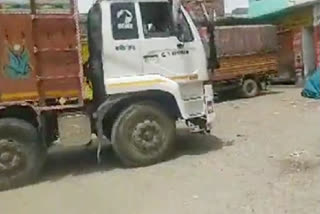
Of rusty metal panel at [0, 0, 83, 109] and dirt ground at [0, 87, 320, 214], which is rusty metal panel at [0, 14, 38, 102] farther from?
dirt ground at [0, 87, 320, 214]

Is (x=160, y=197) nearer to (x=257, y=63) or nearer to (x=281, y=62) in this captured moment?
(x=257, y=63)

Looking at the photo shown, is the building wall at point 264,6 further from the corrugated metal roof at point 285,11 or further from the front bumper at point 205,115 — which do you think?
the front bumper at point 205,115

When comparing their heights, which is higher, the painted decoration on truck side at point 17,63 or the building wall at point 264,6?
the building wall at point 264,6

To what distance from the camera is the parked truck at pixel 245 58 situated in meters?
18.0

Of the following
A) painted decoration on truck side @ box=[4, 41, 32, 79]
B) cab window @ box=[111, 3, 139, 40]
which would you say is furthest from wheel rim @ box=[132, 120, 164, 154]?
painted decoration on truck side @ box=[4, 41, 32, 79]

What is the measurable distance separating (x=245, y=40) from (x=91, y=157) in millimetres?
10465

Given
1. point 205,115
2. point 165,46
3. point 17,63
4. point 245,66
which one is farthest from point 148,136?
point 245,66

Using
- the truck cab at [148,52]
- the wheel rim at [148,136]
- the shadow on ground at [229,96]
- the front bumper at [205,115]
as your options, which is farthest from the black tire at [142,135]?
the shadow on ground at [229,96]

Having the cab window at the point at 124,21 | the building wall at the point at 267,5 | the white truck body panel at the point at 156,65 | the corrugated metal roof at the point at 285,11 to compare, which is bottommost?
the white truck body panel at the point at 156,65

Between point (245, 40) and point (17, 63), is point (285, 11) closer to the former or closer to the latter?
point (245, 40)

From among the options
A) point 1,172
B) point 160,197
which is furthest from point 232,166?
point 1,172

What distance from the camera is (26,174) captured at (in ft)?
24.9

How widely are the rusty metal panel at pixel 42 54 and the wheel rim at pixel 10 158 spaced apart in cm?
63

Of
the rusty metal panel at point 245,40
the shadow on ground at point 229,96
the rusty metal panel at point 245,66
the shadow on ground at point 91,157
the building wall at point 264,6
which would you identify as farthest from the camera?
the building wall at point 264,6
